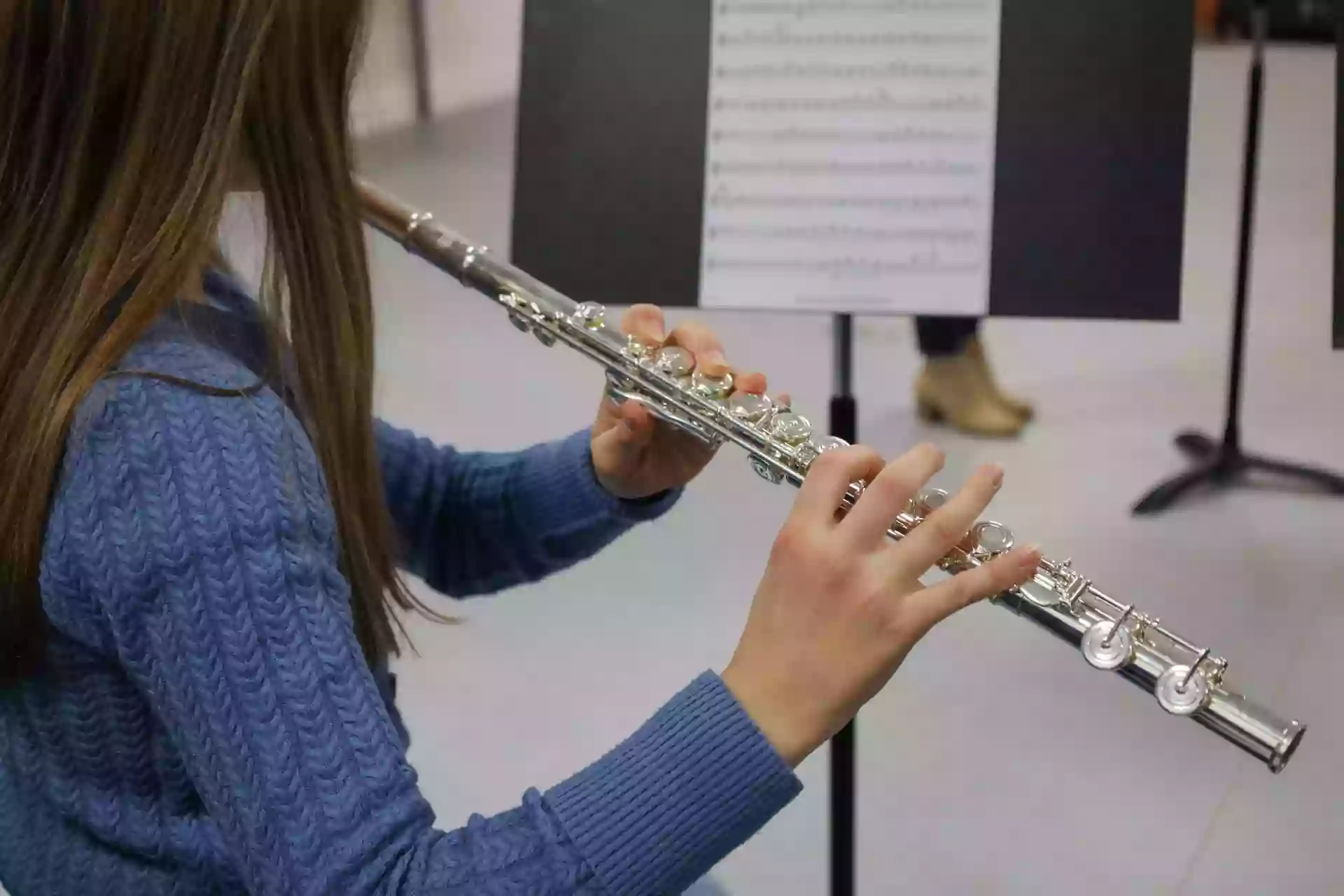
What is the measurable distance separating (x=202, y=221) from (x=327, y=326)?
0.35 feet

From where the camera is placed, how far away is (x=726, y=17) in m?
0.97

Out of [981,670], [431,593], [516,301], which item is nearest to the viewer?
[516,301]

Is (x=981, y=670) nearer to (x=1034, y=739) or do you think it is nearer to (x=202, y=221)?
(x=1034, y=739)

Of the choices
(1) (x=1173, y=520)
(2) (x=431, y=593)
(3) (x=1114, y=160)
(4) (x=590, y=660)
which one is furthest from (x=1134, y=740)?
(2) (x=431, y=593)

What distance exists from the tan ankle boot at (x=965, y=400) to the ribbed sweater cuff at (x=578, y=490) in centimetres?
129

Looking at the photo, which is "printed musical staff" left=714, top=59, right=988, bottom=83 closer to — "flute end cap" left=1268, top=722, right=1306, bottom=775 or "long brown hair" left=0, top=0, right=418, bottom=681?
"long brown hair" left=0, top=0, right=418, bottom=681

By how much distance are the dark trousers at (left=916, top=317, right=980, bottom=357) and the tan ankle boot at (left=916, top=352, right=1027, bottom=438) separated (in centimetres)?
3

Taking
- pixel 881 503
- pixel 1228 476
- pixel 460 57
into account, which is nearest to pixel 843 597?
pixel 881 503

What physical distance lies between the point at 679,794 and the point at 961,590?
165 mm

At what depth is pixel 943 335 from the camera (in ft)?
6.83

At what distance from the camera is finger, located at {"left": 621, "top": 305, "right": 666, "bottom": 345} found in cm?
79

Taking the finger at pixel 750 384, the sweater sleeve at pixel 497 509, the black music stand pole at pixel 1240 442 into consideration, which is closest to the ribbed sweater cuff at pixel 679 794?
the finger at pixel 750 384

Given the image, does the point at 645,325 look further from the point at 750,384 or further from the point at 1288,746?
the point at 1288,746

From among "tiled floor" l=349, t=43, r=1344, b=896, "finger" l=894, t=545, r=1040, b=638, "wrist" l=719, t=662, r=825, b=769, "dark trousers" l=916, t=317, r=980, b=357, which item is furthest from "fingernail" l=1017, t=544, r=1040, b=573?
"dark trousers" l=916, t=317, r=980, b=357
